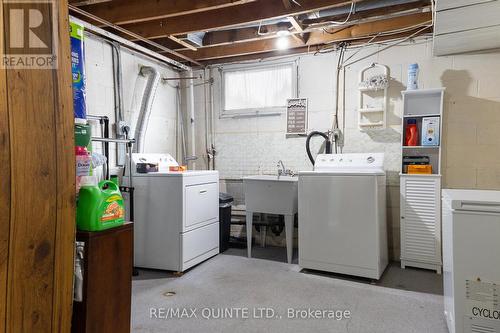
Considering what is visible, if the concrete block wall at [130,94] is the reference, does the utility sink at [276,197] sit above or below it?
below

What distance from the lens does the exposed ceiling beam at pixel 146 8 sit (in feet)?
8.90

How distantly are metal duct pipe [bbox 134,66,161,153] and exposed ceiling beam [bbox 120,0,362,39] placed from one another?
445 millimetres

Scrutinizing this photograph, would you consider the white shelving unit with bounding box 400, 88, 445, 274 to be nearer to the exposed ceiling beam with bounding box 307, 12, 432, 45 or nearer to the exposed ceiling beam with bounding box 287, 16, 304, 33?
the exposed ceiling beam with bounding box 307, 12, 432, 45

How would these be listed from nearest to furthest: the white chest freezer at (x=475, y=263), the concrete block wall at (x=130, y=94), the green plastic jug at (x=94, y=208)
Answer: the green plastic jug at (x=94, y=208), the white chest freezer at (x=475, y=263), the concrete block wall at (x=130, y=94)

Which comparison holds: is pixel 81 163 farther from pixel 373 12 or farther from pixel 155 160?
pixel 373 12

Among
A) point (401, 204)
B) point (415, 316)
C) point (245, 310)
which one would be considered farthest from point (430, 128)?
point (245, 310)

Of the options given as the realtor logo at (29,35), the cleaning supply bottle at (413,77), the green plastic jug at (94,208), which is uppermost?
the cleaning supply bottle at (413,77)

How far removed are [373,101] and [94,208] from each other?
3.10 metres

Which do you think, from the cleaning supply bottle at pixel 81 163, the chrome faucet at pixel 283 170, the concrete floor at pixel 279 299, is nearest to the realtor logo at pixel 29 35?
the cleaning supply bottle at pixel 81 163

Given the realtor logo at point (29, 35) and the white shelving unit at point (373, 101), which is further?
the white shelving unit at point (373, 101)

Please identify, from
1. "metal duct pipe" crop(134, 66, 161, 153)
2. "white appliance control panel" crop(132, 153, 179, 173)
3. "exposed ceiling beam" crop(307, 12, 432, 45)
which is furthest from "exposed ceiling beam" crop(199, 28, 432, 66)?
"white appliance control panel" crop(132, 153, 179, 173)

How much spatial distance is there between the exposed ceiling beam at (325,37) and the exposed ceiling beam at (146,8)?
1.06m

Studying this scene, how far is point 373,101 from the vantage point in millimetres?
3547

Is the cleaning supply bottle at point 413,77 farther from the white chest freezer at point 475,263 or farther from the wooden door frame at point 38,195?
the wooden door frame at point 38,195
